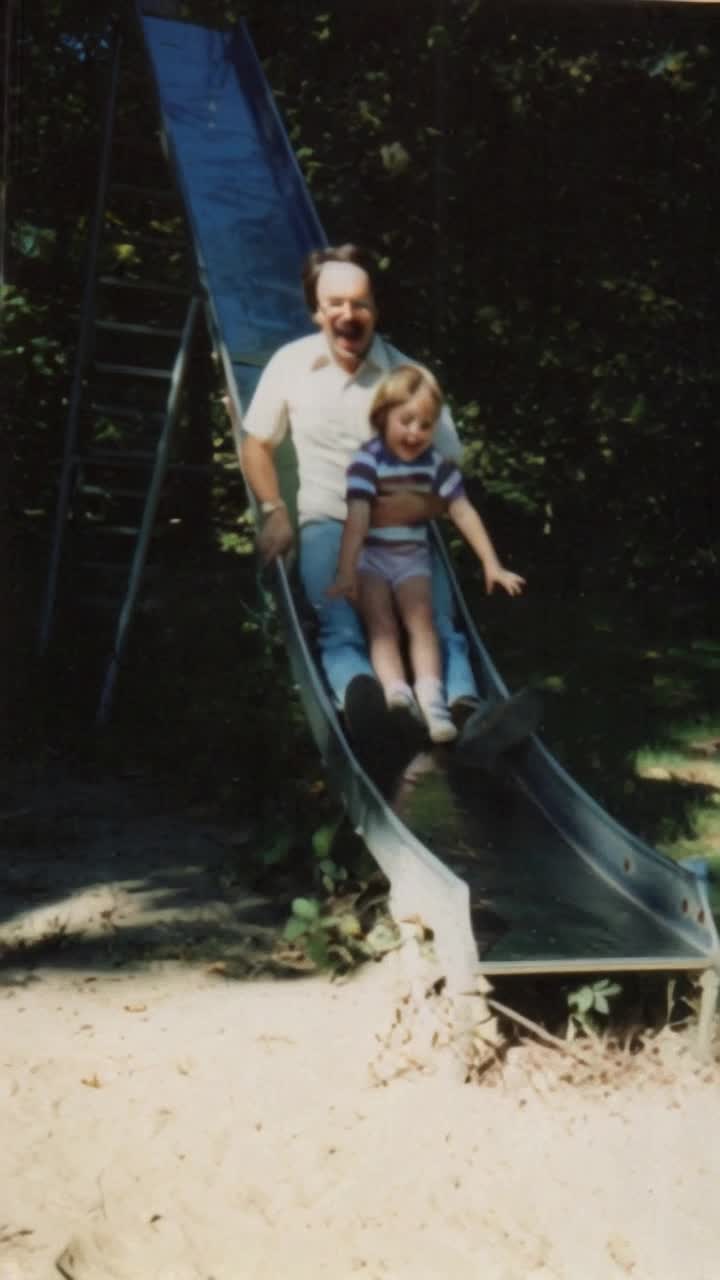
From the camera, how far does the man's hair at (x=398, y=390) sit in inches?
216

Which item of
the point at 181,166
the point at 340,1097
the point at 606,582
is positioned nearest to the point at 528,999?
the point at 340,1097

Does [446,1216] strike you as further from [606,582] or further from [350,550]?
[606,582]

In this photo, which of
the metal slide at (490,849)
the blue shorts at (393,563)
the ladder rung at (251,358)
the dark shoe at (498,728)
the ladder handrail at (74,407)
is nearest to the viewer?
the metal slide at (490,849)

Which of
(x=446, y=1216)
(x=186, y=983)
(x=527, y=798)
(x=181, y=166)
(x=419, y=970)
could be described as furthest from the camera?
(x=181, y=166)

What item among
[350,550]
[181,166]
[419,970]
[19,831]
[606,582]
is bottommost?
[606,582]

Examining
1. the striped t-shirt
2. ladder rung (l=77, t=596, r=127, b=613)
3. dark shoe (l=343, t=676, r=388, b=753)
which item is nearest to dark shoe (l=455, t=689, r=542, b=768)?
dark shoe (l=343, t=676, r=388, b=753)

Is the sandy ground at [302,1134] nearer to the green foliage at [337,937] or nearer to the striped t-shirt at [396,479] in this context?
the green foliage at [337,937]

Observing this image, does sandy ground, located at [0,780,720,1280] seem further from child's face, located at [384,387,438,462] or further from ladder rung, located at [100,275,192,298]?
ladder rung, located at [100,275,192,298]

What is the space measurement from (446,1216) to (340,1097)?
2.02ft

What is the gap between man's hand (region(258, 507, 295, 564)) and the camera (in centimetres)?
554

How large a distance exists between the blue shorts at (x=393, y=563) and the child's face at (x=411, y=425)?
31 cm

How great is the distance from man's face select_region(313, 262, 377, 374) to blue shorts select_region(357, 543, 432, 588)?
0.84 meters

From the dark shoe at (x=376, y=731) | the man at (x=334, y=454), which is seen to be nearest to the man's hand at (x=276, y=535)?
the man at (x=334, y=454)

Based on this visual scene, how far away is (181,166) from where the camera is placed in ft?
25.5
